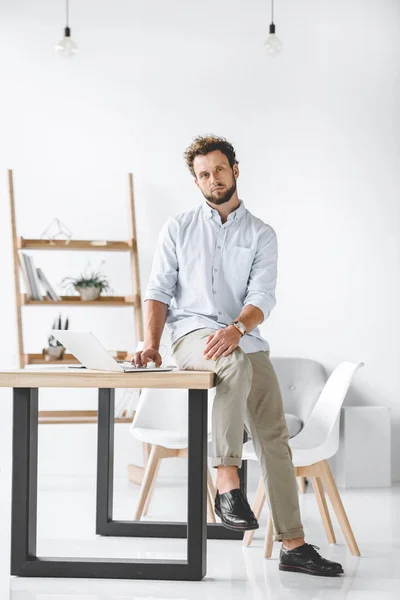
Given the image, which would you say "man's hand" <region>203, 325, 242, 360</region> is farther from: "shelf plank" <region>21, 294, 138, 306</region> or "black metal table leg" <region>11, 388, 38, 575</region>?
"shelf plank" <region>21, 294, 138, 306</region>

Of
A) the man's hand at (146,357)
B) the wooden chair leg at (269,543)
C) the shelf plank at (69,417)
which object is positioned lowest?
the wooden chair leg at (269,543)

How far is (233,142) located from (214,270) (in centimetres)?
251

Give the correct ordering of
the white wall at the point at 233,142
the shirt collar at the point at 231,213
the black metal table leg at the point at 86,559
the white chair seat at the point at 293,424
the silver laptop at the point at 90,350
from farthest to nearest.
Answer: the white wall at the point at 233,142
the white chair seat at the point at 293,424
the shirt collar at the point at 231,213
the black metal table leg at the point at 86,559
the silver laptop at the point at 90,350

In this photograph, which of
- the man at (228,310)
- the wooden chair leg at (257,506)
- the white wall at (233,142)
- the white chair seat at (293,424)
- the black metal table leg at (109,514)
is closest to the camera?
the man at (228,310)

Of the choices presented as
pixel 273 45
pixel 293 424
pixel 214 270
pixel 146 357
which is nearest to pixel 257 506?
pixel 146 357

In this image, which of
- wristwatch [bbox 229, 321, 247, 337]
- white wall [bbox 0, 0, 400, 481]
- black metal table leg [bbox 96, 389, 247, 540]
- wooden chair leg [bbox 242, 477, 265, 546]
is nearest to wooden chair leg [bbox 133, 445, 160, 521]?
black metal table leg [bbox 96, 389, 247, 540]

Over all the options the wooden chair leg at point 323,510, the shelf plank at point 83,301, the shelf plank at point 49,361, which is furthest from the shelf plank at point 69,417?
the wooden chair leg at point 323,510

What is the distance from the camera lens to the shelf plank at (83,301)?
492cm

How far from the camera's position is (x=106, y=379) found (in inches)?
103

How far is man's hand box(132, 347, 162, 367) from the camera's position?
2.83 meters

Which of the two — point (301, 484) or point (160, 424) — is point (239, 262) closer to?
point (160, 424)

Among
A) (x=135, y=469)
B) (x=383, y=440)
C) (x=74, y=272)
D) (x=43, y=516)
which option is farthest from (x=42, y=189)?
(x=383, y=440)

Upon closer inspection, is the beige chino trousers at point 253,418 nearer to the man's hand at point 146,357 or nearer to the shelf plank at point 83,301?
the man's hand at point 146,357

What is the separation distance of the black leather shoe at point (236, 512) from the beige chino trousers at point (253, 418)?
0.10m
